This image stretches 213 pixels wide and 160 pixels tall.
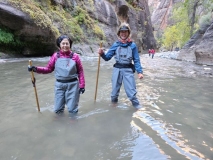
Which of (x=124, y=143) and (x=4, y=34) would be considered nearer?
(x=124, y=143)

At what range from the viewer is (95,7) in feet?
80.5

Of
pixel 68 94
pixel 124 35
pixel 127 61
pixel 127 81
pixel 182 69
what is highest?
pixel 124 35

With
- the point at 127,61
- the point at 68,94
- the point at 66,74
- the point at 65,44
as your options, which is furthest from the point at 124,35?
the point at 68,94

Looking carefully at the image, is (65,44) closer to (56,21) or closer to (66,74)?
(66,74)

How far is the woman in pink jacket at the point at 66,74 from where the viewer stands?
3.14 meters

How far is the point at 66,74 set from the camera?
314 centimetres

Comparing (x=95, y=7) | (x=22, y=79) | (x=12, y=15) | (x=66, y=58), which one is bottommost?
(x=22, y=79)

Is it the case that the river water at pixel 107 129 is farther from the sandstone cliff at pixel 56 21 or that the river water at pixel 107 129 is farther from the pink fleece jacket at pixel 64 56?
the sandstone cliff at pixel 56 21

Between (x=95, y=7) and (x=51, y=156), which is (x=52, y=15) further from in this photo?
(x=51, y=156)

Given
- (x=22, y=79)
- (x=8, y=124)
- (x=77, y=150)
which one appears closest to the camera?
→ (x=77, y=150)

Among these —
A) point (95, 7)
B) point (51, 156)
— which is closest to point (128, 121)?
point (51, 156)

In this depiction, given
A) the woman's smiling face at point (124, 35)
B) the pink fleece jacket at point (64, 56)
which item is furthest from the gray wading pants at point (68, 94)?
the woman's smiling face at point (124, 35)

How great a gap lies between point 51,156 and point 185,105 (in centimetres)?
304

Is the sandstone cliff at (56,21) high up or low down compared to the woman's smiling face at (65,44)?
up
